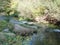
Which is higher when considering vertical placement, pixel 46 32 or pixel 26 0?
pixel 26 0

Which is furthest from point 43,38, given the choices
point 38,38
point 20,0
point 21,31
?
point 20,0

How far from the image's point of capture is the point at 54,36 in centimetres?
1456

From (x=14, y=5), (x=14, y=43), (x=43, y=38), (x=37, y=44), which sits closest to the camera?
(x=14, y=43)

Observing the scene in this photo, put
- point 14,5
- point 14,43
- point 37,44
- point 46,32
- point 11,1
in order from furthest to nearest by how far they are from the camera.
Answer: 1. point 11,1
2. point 14,5
3. point 46,32
4. point 37,44
5. point 14,43

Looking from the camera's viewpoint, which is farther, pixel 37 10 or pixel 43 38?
pixel 37 10

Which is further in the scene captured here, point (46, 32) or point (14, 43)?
point (46, 32)

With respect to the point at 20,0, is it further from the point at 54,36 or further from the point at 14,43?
the point at 14,43

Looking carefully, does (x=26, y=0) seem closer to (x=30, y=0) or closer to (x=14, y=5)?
(x=30, y=0)

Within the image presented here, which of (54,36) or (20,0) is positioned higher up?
(20,0)

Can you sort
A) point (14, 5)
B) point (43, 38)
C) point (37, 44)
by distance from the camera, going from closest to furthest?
point (37, 44), point (43, 38), point (14, 5)

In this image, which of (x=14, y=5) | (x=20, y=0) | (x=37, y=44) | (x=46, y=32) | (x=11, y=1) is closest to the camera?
(x=37, y=44)

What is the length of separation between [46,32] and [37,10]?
18.9ft

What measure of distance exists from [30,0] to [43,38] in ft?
27.8

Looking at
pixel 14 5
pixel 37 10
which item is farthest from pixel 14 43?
pixel 14 5
